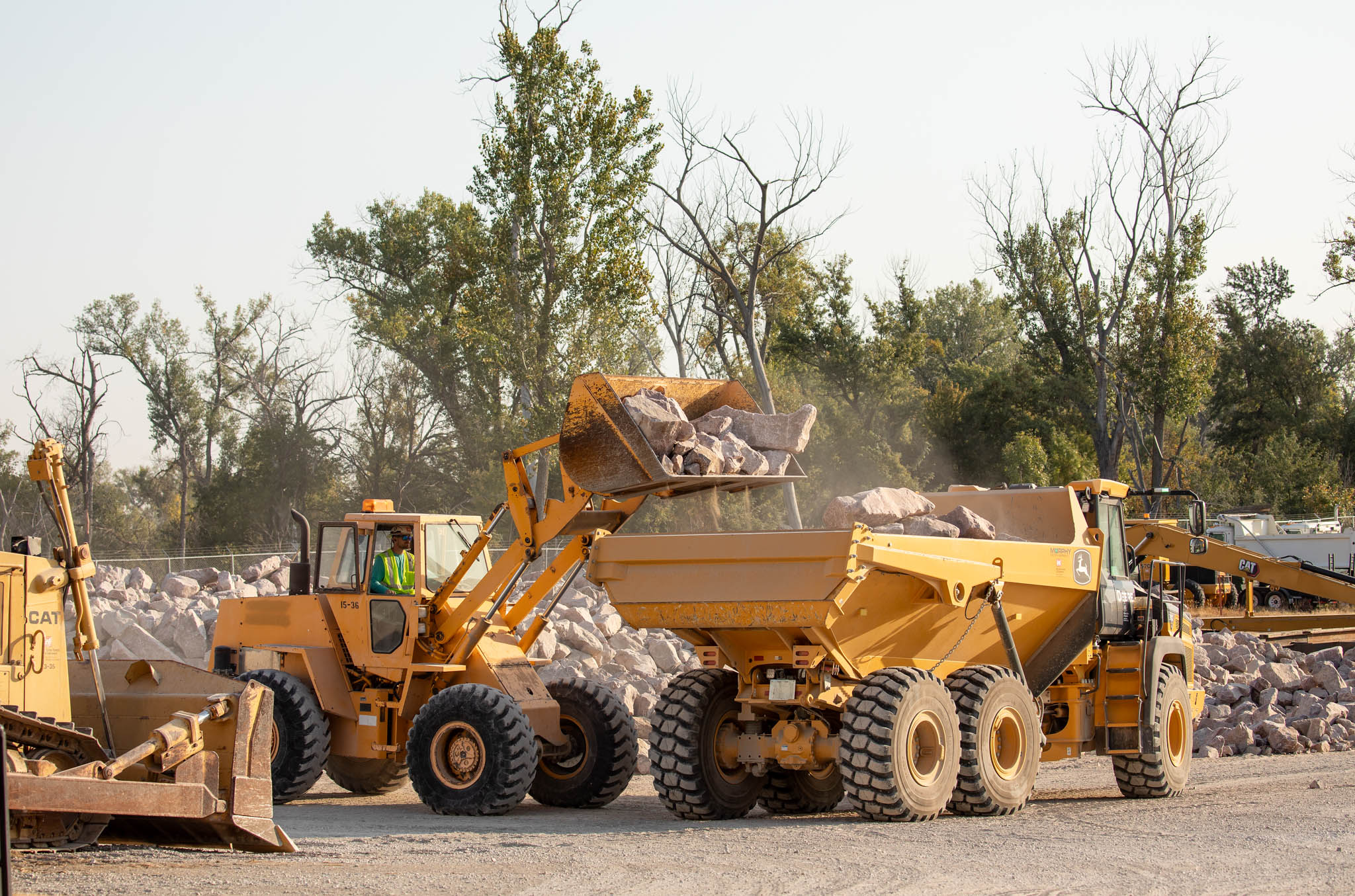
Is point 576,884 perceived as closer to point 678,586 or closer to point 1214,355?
point 678,586

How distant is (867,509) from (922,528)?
45 centimetres

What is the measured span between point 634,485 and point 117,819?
157 inches

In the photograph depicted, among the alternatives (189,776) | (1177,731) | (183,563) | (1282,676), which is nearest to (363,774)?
(189,776)

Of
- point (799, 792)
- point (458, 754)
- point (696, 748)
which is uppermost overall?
point (696, 748)

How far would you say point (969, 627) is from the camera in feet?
31.6

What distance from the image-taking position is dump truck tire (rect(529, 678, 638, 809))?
1084 cm

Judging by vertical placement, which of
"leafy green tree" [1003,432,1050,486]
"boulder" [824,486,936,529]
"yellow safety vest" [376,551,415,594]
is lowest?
"yellow safety vest" [376,551,415,594]

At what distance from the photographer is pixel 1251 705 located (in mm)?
16578

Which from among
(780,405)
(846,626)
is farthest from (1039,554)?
(780,405)

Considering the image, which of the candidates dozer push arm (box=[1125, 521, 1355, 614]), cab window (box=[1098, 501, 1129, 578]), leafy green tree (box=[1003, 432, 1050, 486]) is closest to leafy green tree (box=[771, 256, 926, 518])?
leafy green tree (box=[1003, 432, 1050, 486])

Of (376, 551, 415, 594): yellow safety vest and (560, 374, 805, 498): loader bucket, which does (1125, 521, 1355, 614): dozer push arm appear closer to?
(560, 374, 805, 498): loader bucket

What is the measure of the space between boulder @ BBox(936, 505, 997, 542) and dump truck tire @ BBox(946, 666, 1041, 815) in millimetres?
988

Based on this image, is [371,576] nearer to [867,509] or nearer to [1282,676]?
[867,509]

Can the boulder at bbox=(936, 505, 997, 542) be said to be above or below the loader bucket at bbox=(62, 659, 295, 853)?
above
